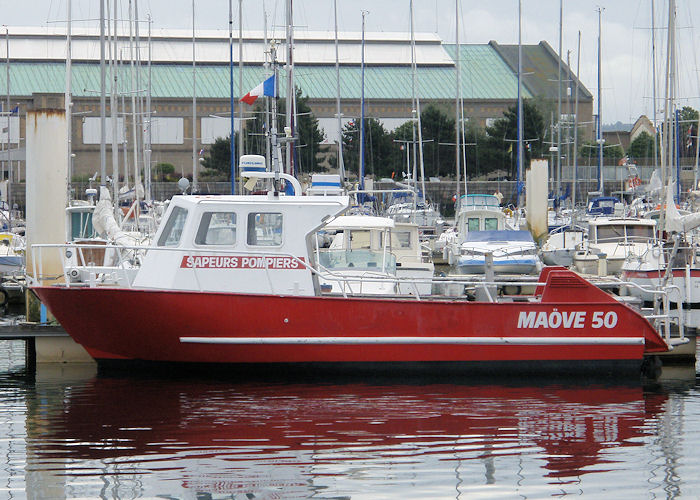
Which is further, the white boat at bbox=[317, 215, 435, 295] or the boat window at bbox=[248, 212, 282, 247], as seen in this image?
the white boat at bbox=[317, 215, 435, 295]

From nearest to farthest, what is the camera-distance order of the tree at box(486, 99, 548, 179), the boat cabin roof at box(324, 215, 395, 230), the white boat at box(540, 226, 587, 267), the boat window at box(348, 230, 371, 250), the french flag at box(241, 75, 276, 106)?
1. the french flag at box(241, 75, 276, 106)
2. the boat cabin roof at box(324, 215, 395, 230)
3. the boat window at box(348, 230, 371, 250)
4. the white boat at box(540, 226, 587, 267)
5. the tree at box(486, 99, 548, 179)

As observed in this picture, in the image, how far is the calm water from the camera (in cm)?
1016

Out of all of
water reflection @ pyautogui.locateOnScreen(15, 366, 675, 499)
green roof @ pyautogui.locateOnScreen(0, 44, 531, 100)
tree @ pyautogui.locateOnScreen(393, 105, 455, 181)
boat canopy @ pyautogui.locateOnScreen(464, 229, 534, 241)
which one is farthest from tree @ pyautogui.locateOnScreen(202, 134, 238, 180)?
water reflection @ pyautogui.locateOnScreen(15, 366, 675, 499)

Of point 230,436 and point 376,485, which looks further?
point 230,436

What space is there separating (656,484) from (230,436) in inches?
180

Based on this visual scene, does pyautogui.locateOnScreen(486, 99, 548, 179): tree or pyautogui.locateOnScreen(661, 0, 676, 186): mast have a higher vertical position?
pyautogui.locateOnScreen(486, 99, 548, 179): tree

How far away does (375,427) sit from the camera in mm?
12594

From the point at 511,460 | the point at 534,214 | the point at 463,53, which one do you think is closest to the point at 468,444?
the point at 511,460

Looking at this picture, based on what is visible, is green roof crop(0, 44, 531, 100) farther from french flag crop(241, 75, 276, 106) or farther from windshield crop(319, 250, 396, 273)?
windshield crop(319, 250, 396, 273)

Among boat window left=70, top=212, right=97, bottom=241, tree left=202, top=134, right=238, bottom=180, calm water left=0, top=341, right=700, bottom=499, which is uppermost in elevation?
tree left=202, top=134, right=238, bottom=180

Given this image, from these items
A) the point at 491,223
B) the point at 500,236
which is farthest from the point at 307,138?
the point at 500,236

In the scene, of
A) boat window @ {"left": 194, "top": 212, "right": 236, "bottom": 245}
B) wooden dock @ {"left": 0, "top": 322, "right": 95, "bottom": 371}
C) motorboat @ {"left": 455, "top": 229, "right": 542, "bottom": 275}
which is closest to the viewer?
boat window @ {"left": 194, "top": 212, "right": 236, "bottom": 245}

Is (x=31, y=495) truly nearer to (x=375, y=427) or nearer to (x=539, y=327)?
(x=375, y=427)

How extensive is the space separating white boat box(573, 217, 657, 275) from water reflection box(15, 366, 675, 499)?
13.4 metres
